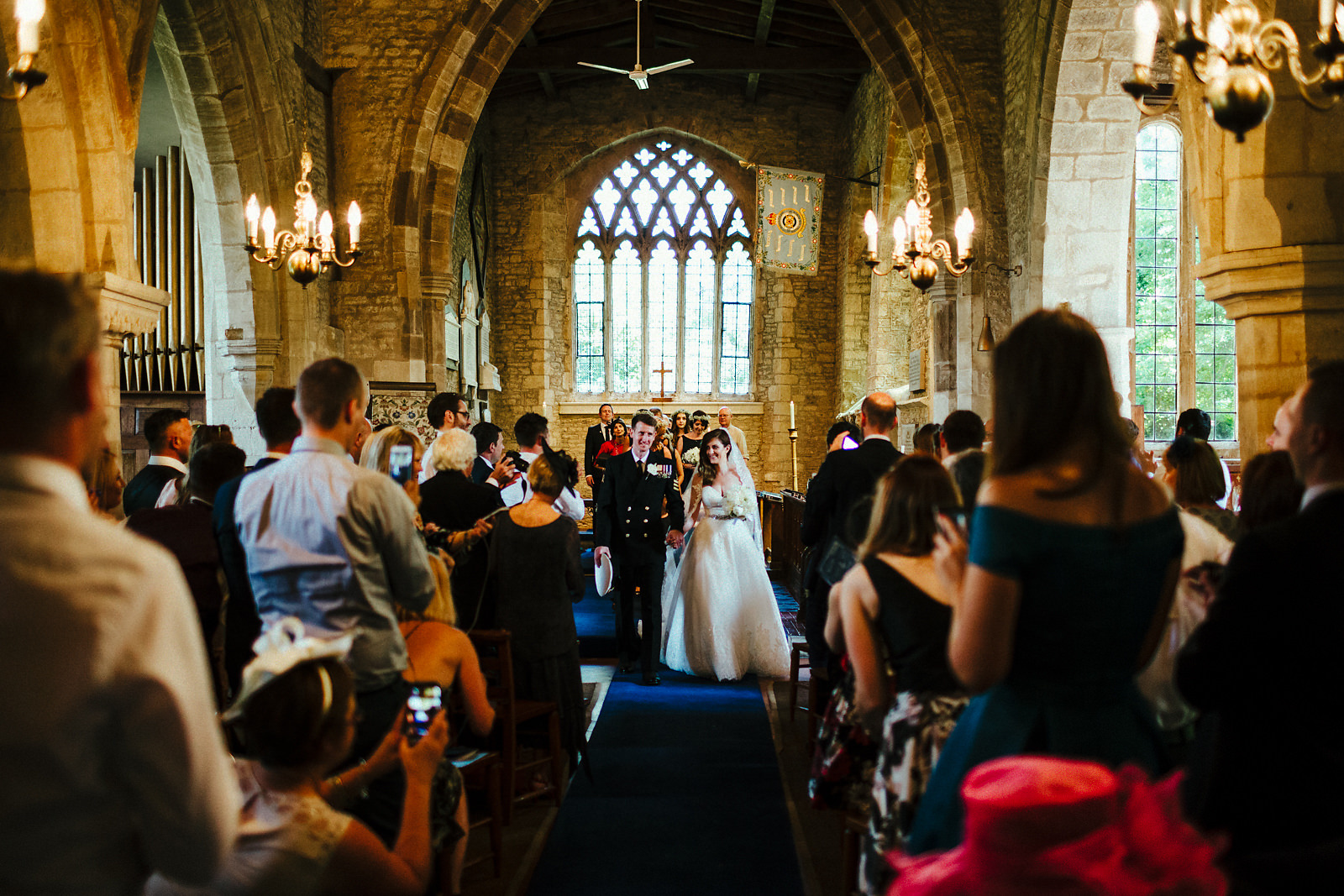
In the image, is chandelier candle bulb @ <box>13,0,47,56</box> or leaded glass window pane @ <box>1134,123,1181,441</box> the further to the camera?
leaded glass window pane @ <box>1134,123,1181,441</box>

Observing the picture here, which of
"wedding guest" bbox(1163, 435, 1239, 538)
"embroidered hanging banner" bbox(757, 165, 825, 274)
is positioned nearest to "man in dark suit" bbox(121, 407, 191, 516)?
"wedding guest" bbox(1163, 435, 1239, 538)

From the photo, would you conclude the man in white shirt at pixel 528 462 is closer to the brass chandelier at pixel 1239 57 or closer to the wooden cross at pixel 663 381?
the brass chandelier at pixel 1239 57

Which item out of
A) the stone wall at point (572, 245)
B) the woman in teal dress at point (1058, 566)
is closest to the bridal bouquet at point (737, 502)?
the woman in teal dress at point (1058, 566)

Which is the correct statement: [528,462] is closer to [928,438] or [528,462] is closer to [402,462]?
[928,438]

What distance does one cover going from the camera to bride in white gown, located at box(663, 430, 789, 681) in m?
5.55

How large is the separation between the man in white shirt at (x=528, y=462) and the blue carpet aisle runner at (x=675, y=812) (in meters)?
Answer: 1.01

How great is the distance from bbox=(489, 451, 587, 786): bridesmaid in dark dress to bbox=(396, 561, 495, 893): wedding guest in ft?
3.30

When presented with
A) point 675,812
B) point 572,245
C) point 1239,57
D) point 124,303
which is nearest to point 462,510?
point 675,812

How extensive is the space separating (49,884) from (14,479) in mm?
354

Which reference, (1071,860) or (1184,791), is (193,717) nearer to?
(1071,860)

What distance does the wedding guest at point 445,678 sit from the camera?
7.35 feet

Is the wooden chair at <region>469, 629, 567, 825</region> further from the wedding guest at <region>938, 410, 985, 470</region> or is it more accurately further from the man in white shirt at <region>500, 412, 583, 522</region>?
the wedding guest at <region>938, 410, 985, 470</region>

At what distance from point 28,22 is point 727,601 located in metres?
3.97

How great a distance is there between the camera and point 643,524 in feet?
17.7
